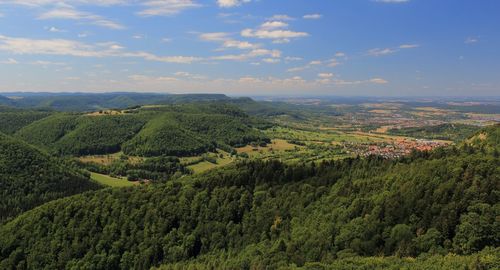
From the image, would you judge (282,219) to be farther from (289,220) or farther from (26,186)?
(26,186)

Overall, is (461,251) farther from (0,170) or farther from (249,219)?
(0,170)

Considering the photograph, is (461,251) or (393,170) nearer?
(461,251)

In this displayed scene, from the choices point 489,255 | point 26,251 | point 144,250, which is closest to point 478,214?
point 489,255

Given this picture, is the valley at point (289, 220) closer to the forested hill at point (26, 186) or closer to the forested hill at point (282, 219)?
the forested hill at point (282, 219)

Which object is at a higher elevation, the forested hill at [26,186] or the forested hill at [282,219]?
the forested hill at [282,219]

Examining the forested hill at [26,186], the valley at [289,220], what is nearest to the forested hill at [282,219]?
the valley at [289,220]

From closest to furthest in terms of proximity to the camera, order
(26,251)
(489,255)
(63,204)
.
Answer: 1. (489,255)
2. (26,251)
3. (63,204)

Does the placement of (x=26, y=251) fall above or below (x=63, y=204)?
below

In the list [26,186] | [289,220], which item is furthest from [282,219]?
[26,186]

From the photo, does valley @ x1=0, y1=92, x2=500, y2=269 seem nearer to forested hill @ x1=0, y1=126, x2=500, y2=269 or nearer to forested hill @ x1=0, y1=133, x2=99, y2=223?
forested hill @ x1=0, y1=126, x2=500, y2=269
